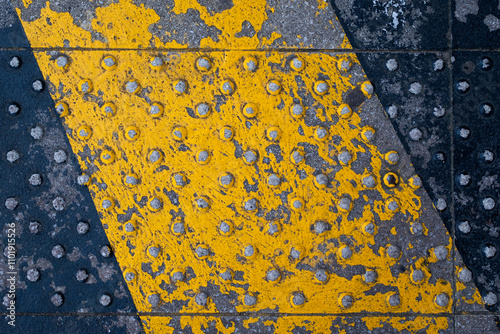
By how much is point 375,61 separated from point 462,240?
0.85 meters

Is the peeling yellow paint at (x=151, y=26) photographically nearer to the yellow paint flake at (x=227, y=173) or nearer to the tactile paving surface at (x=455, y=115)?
the yellow paint flake at (x=227, y=173)

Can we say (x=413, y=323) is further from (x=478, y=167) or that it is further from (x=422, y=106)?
(x=422, y=106)

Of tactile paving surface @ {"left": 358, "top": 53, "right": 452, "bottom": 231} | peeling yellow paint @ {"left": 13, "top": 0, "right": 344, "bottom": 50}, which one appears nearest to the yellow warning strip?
tactile paving surface @ {"left": 358, "top": 53, "right": 452, "bottom": 231}

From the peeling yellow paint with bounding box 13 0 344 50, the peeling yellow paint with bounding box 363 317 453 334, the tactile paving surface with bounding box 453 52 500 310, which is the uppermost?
the peeling yellow paint with bounding box 13 0 344 50

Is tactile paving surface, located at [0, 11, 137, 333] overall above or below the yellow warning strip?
above

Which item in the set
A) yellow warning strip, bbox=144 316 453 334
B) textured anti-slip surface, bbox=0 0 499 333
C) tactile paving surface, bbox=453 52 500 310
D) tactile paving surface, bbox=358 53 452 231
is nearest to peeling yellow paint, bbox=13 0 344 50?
textured anti-slip surface, bbox=0 0 499 333

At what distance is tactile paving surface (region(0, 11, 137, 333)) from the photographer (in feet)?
4.44

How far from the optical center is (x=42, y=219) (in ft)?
4.47

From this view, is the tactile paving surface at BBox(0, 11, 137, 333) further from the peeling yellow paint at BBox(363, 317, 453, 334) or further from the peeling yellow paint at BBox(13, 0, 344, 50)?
the peeling yellow paint at BBox(363, 317, 453, 334)

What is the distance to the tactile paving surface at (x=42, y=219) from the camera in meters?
1.35

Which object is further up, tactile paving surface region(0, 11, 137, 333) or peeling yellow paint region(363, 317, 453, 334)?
tactile paving surface region(0, 11, 137, 333)

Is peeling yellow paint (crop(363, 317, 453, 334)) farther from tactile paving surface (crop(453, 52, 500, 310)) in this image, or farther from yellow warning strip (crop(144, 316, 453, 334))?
tactile paving surface (crop(453, 52, 500, 310))

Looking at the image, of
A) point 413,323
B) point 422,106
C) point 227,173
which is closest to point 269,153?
point 227,173

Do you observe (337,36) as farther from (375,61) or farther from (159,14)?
(159,14)
